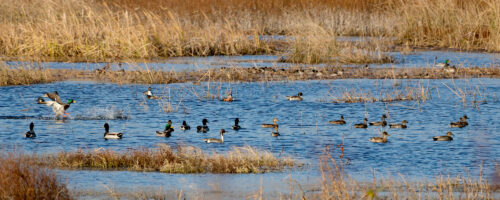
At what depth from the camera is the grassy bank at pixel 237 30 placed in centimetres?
3095

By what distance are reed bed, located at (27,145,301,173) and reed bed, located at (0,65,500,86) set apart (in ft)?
39.7

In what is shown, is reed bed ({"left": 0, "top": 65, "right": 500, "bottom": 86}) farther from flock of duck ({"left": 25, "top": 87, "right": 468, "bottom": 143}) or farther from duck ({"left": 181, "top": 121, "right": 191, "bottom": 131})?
duck ({"left": 181, "top": 121, "right": 191, "bottom": 131})

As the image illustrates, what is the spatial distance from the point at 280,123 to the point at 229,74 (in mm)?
7842

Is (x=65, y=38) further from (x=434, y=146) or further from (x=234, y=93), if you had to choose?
(x=434, y=146)

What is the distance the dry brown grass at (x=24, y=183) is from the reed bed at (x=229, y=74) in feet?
51.0

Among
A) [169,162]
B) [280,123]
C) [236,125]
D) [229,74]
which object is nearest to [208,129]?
[236,125]

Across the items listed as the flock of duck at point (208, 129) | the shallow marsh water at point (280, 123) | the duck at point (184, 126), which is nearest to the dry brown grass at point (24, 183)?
the shallow marsh water at point (280, 123)

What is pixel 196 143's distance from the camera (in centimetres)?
1592

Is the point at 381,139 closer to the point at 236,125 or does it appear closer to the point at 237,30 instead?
the point at 236,125

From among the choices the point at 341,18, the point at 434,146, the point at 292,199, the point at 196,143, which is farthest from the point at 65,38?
the point at 292,199

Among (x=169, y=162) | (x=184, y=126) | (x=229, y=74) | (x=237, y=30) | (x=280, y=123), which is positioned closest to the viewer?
(x=169, y=162)

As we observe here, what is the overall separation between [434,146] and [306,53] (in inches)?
630

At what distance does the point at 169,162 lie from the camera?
1290cm

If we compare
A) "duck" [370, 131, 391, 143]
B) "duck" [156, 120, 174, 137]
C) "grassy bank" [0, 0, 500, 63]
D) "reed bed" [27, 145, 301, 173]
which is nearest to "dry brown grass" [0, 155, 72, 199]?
"reed bed" [27, 145, 301, 173]
